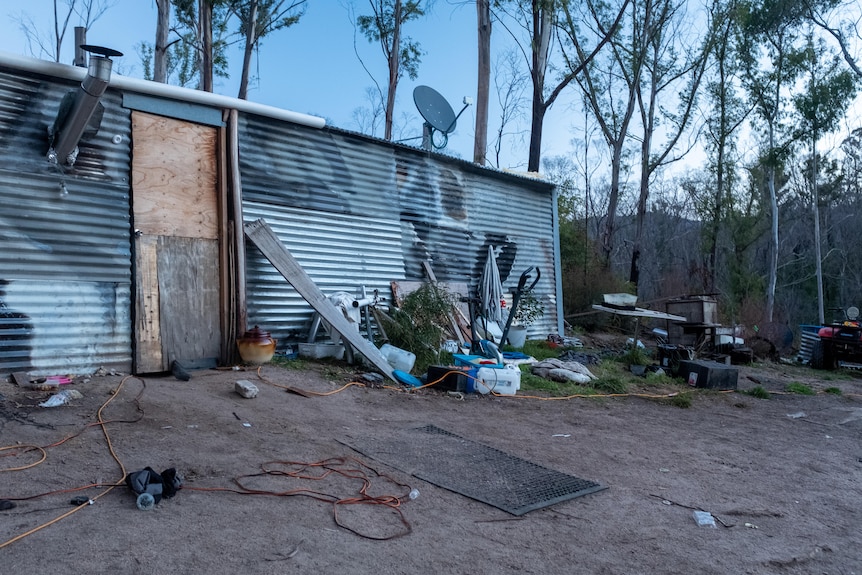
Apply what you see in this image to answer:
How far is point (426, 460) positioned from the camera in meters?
4.80

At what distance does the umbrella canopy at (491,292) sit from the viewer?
11000mm

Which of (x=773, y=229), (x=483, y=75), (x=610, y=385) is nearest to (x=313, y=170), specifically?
(x=610, y=385)

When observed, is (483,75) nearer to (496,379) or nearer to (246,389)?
(496,379)

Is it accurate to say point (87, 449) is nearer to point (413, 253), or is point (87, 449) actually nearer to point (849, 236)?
point (413, 253)

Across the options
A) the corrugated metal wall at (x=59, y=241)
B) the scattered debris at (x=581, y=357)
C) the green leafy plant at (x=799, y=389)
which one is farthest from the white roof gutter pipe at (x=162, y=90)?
the green leafy plant at (x=799, y=389)

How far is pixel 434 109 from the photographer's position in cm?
1133

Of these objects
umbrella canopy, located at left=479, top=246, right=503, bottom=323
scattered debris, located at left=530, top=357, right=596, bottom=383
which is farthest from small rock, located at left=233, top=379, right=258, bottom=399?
umbrella canopy, located at left=479, top=246, right=503, bottom=323

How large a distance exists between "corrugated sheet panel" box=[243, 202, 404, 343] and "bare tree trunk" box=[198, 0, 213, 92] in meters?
11.8

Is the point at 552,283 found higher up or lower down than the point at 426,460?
higher up

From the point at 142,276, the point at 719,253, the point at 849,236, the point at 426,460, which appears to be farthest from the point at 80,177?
the point at 849,236

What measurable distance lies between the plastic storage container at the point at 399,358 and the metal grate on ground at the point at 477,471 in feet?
8.65

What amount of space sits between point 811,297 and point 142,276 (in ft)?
118

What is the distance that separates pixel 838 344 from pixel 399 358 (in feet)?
34.7

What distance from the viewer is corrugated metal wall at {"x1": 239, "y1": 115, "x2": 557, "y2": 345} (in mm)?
8266
